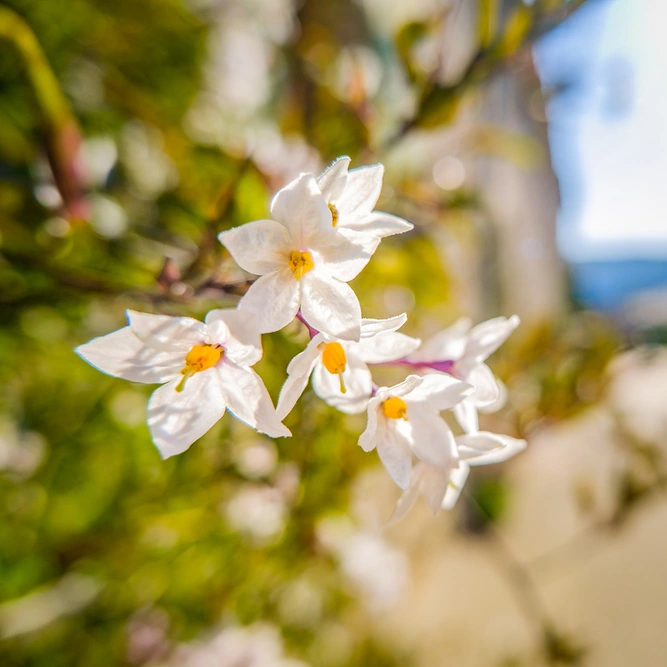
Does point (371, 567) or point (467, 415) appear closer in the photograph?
point (467, 415)

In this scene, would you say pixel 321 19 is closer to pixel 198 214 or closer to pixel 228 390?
pixel 198 214

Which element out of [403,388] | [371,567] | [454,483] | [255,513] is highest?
[403,388]

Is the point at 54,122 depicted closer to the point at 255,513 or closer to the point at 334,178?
the point at 334,178

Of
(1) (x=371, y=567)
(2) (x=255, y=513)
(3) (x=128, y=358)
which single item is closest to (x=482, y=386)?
(3) (x=128, y=358)

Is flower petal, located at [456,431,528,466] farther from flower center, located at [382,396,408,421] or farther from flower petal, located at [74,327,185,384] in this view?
flower petal, located at [74,327,185,384]

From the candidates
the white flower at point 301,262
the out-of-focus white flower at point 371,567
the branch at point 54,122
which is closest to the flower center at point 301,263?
the white flower at point 301,262

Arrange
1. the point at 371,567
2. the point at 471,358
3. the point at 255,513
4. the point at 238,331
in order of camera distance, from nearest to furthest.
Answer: the point at 238,331, the point at 471,358, the point at 255,513, the point at 371,567

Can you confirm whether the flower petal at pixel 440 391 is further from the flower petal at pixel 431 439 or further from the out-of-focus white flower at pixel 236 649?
the out-of-focus white flower at pixel 236 649
